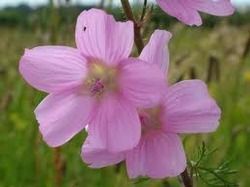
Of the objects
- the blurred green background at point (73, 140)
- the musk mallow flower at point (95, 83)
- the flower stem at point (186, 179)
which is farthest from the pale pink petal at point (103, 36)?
the blurred green background at point (73, 140)

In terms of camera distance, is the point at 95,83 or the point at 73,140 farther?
the point at 73,140

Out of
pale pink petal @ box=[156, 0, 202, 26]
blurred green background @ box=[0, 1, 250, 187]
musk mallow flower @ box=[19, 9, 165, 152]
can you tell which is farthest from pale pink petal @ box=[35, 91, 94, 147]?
blurred green background @ box=[0, 1, 250, 187]

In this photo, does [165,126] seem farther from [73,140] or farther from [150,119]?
[73,140]

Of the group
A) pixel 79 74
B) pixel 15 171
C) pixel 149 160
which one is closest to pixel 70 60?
pixel 79 74

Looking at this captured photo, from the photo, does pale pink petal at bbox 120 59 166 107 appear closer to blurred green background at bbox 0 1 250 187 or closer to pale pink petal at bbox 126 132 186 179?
pale pink petal at bbox 126 132 186 179

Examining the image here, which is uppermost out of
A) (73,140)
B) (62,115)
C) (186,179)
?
(62,115)

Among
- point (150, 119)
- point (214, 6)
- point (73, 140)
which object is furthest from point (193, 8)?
point (73, 140)

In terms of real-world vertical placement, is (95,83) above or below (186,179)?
above
